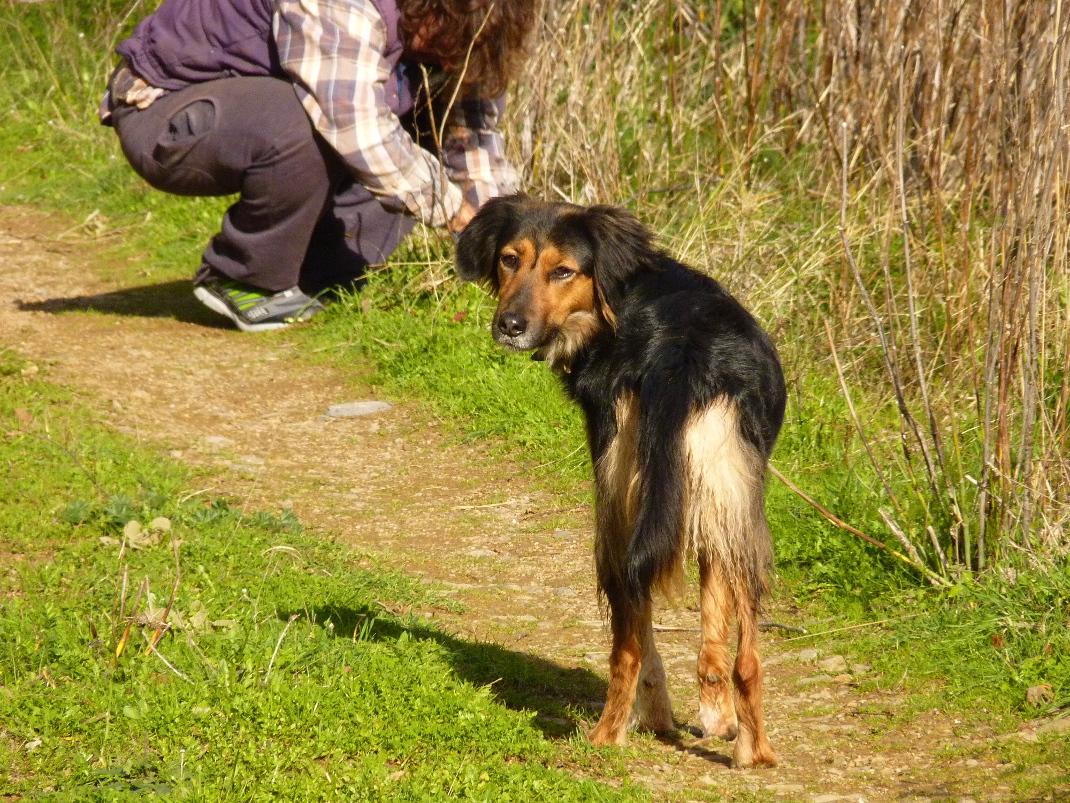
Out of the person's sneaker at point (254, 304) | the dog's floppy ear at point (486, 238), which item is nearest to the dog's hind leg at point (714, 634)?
the dog's floppy ear at point (486, 238)

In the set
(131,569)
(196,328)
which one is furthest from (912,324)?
(196,328)

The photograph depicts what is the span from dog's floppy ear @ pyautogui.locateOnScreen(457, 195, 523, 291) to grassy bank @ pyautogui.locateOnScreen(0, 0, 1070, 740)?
938 mm

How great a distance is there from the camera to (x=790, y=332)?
540cm

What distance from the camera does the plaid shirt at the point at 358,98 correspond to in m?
5.30

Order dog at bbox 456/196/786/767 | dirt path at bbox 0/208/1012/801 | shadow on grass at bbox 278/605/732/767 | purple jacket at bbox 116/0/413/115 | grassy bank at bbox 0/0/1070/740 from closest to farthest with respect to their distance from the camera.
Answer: dog at bbox 456/196/786/767
dirt path at bbox 0/208/1012/801
shadow on grass at bbox 278/605/732/767
grassy bank at bbox 0/0/1070/740
purple jacket at bbox 116/0/413/115

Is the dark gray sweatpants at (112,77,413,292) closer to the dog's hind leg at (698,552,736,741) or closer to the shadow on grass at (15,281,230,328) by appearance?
the shadow on grass at (15,281,230,328)

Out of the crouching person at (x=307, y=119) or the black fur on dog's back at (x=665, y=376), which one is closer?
the black fur on dog's back at (x=665, y=376)

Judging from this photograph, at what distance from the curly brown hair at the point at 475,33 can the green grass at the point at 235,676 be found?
93.4 inches

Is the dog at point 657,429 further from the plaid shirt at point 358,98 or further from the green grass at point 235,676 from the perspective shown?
the plaid shirt at point 358,98

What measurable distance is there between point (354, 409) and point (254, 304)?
1.05m

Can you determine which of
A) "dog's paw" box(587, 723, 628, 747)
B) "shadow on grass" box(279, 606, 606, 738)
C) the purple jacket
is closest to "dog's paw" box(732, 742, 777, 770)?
"dog's paw" box(587, 723, 628, 747)

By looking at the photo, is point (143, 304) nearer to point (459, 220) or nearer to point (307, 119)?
point (307, 119)

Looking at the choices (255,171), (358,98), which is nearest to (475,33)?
(358,98)

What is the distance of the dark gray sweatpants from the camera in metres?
5.65
